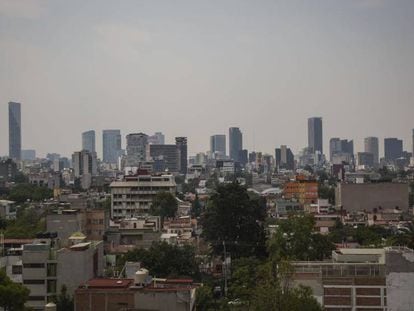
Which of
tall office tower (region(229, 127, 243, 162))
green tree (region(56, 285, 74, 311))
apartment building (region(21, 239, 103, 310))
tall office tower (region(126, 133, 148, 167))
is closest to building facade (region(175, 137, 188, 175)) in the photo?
tall office tower (region(126, 133, 148, 167))

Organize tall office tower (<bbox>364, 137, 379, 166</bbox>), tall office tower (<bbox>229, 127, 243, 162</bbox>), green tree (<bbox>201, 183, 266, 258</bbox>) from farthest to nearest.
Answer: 1. tall office tower (<bbox>229, 127, 243, 162</bbox>)
2. tall office tower (<bbox>364, 137, 379, 166</bbox>)
3. green tree (<bbox>201, 183, 266, 258</bbox>)

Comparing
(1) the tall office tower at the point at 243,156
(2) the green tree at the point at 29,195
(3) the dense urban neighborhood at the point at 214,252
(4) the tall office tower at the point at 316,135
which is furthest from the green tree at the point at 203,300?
(4) the tall office tower at the point at 316,135

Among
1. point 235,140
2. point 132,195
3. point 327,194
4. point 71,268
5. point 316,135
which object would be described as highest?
point 316,135

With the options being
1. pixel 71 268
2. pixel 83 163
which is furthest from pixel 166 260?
pixel 83 163

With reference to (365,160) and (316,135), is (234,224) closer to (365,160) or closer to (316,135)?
(365,160)

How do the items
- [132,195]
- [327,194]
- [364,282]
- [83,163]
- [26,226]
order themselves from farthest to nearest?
[83,163] → [327,194] → [132,195] → [26,226] → [364,282]

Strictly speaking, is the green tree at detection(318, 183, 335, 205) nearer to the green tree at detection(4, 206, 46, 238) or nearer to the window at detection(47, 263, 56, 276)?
the green tree at detection(4, 206, 46, 238)

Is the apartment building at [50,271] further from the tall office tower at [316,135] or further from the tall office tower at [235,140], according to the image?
the tall office tower at [235,140]
